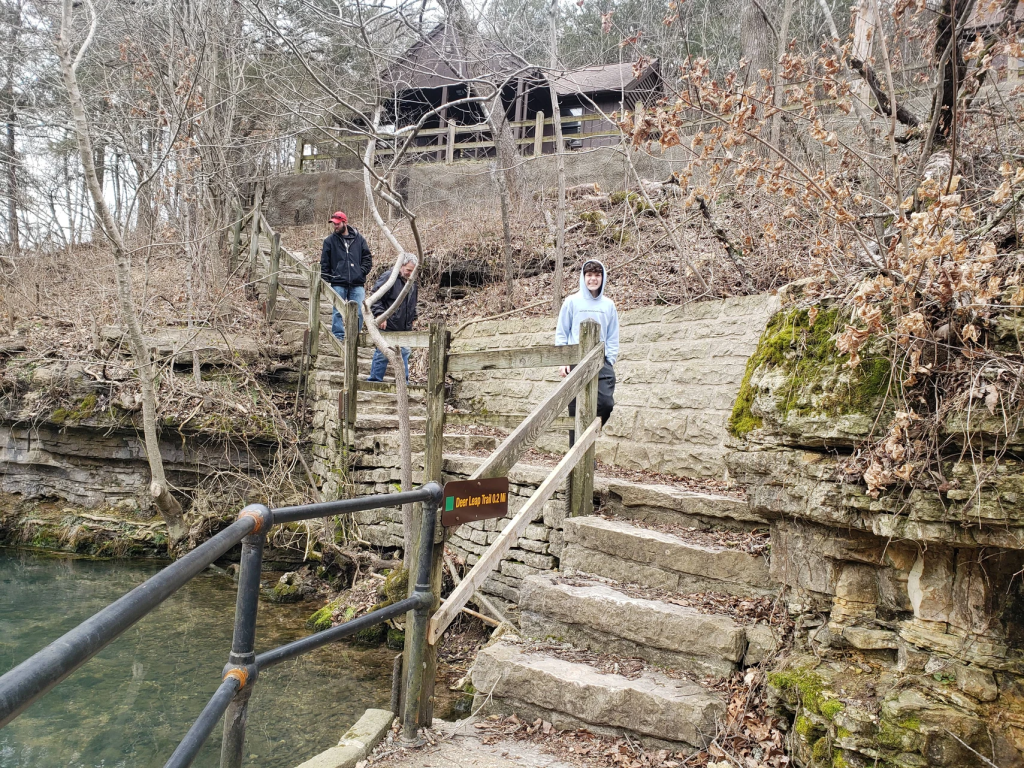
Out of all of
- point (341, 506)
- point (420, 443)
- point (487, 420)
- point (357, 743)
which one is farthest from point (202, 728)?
point (487, 420)

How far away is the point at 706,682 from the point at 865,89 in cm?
756

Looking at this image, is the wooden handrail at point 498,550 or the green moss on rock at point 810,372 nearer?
the green moss on rock at point 810,372

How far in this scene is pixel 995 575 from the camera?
9.12 feet

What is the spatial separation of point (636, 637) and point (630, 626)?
65 millimetres

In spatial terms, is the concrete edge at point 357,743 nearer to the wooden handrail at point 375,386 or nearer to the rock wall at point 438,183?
the wooden handrail at point 375,386

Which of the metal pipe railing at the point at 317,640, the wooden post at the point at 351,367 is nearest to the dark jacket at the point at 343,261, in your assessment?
the wooden post at the point at 351,367

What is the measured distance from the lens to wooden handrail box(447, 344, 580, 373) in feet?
16.8

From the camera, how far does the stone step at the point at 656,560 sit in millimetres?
4105

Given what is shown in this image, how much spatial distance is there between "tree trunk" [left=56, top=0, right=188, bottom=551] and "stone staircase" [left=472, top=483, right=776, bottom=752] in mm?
5952

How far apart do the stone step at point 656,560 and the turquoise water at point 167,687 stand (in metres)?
1.95

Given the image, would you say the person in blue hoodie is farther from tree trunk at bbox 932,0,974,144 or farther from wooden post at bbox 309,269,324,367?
wooden post at bbox 309,269,324,367

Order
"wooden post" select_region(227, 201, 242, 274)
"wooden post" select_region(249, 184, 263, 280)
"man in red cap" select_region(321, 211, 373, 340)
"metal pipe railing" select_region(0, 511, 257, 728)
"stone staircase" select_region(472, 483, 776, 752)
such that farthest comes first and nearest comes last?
"wooden post" select_region(227, 201, 242, 274) < "wooden post" select_region(249, 184, 263, 280) < "man in red cap" select_region(321, 211, 373, 340) < "stone staircase" select_region(472, 483, 776, 752) < "metal pipe railing" select_region(0, 511, 257, 728)

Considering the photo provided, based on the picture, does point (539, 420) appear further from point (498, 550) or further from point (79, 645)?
point (79, 645)

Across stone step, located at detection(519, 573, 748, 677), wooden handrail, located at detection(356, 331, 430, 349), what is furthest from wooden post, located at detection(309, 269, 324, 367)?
stone step, located at detection(519, 573, 748, 677)
